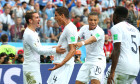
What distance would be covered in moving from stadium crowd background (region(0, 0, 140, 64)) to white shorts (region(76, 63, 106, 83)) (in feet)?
10.8

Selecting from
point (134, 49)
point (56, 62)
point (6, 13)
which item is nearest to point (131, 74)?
point (134, 49)

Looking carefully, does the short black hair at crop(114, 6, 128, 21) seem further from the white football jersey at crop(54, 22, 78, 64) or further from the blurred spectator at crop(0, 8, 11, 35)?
the blurred spectator at crop(0, 8, 11, 35)

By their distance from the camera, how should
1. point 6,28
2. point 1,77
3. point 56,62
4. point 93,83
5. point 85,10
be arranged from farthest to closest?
point 85,10 < point 6,28 < point 1,77 < point 93,83 < point 56,62

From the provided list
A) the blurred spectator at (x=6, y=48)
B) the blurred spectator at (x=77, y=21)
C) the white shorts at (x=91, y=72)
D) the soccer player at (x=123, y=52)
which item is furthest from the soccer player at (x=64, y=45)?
the blurred spectator at (x=77, y=21)

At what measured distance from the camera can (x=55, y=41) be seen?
578 inches

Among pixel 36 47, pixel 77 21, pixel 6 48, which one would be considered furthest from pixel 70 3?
pixel 36 47

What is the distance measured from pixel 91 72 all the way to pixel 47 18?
756 cm

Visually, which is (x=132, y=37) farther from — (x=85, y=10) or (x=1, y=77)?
(x=85, y=10)

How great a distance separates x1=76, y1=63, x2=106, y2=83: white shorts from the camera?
8.53 meters

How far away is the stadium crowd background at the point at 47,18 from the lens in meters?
14.0

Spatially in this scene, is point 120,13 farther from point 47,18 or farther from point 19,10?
point 47,18

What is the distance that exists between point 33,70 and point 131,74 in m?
2.19

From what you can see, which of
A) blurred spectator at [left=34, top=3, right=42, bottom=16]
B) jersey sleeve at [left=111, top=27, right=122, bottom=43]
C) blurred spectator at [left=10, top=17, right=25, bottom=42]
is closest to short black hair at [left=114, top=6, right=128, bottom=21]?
jersey sleeve at [left=111, top=27, right=122, bottom=43]

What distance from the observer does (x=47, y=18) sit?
51.6 ft
